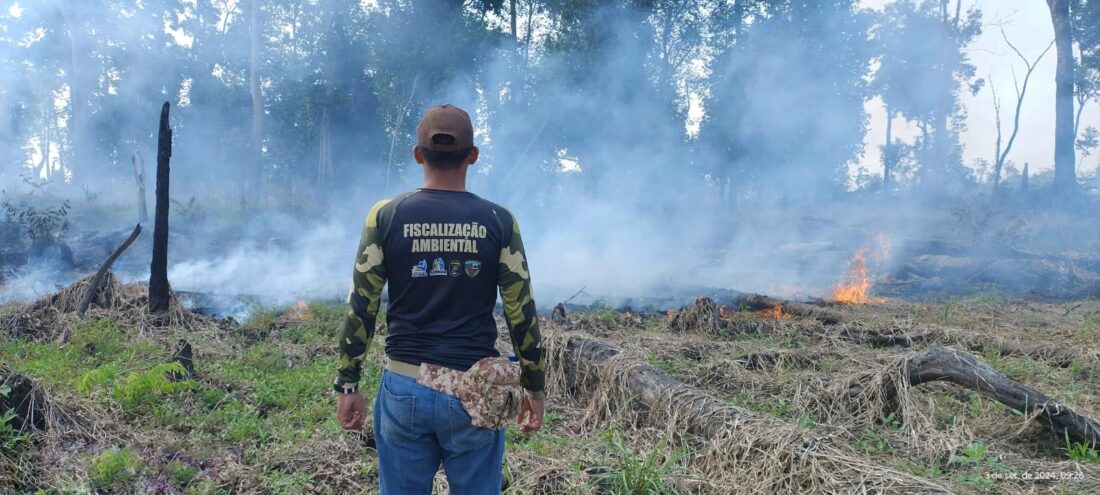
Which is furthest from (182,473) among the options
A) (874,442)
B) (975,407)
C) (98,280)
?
(98,280)

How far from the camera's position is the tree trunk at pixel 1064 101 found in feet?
66.5

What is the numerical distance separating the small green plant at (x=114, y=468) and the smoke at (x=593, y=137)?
13.0m

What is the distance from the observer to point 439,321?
2201mm

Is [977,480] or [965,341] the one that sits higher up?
[977,480]

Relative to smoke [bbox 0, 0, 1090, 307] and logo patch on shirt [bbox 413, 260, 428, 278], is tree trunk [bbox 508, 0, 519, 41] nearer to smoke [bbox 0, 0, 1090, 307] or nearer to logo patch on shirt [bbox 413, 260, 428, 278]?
smoke [bbox 0, 0, 1090, 307]

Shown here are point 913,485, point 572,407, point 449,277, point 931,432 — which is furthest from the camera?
point 572,407

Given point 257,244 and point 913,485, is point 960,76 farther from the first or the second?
point 913,485

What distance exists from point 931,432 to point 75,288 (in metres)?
10.3

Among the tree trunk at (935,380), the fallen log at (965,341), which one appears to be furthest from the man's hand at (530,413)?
the fallen log at (965,341)

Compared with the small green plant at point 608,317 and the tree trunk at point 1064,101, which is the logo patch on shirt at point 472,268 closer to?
the small green plant at point 608,317

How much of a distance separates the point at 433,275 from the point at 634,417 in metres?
2.95

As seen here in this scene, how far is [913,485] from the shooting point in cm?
294

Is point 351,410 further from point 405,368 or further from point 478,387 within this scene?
point 478,387

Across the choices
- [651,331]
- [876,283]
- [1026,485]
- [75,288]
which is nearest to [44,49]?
[75,288]
